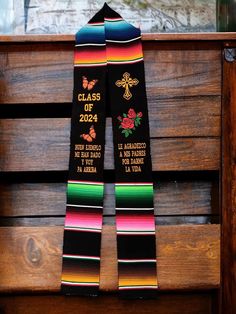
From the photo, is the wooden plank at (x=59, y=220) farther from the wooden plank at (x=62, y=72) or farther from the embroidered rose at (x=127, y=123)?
the wooden plank at (x=62, y=72)

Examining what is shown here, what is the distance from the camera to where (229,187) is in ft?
6.36

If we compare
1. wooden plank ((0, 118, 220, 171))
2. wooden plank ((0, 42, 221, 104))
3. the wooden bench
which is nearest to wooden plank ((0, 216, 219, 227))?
the wooden bench

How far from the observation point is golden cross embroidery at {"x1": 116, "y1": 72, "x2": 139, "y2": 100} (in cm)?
193

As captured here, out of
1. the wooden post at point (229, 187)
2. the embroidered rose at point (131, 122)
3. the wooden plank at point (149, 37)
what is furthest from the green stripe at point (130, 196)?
the wooden plank at point (149, 37)

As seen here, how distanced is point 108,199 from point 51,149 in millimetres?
344

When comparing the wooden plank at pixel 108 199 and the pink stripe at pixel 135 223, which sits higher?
the wooden plank at pixel 108 199

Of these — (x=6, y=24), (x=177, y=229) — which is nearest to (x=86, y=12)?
(x=6, y=24)

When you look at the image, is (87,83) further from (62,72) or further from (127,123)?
(127,123)

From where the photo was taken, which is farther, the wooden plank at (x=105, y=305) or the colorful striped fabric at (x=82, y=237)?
the wooden plank at (x=105, y=305)

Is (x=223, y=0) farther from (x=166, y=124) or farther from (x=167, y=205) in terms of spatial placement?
(x=167, y=205)

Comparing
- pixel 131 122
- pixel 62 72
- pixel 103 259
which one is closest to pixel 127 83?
pixel 131 122

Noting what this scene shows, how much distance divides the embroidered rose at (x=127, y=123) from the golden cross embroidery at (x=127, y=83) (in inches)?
3.9

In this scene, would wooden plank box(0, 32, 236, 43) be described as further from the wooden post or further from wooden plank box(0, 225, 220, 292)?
wooden plank box(0, 225, 220, 292)

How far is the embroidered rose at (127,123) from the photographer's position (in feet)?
6.32
